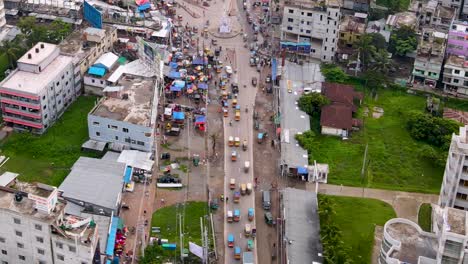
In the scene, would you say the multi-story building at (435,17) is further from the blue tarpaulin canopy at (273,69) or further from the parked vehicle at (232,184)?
the parked vehicle at (232,184)

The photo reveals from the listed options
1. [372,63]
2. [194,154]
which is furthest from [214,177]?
[372,63]

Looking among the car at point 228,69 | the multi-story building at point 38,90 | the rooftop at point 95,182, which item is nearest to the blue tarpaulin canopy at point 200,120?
the car at point 228,69

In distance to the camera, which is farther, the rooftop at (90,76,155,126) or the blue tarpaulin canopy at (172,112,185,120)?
the blue tarpaulin canopy at (172,112,185,120)

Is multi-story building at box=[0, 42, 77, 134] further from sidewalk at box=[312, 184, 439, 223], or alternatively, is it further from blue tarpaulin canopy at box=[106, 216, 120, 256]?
sidewalk at box=[312, 184, 439, 223]

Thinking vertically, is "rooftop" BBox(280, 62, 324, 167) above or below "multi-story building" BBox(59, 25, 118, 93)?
below

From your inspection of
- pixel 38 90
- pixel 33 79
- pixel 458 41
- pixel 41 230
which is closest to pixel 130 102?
pixel 38 90

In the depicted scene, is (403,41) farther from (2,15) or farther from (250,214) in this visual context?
(2,15)

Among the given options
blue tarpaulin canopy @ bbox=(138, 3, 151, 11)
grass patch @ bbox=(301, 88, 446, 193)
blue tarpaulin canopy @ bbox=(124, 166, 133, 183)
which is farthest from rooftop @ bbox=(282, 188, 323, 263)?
blue tarpaulin canopy @ bbox=(138, 3, 151, 11)
